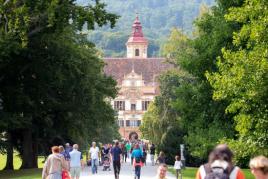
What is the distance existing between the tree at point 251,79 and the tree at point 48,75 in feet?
31.3

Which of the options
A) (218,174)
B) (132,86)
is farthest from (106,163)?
(132,86)

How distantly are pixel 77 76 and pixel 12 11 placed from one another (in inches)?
446

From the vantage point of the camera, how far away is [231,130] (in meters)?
33.7

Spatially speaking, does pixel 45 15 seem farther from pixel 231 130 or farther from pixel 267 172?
pixel 267 172

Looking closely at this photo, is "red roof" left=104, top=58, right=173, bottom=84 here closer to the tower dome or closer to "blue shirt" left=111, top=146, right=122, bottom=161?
the tower dome

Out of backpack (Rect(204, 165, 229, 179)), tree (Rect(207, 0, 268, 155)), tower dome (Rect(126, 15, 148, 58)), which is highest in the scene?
tower dome (Rect(126, 15, 148, 58))

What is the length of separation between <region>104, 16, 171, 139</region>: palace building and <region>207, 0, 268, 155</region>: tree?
137m

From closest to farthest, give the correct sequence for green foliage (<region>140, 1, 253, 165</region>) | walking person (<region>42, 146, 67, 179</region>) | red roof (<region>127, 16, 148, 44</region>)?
walking person (<region>42, 146, 67, 179</region>)
green foliage (<region>140, 1, 253, 165</region>)
red roof (<region>127, 16, 148, 44</region>)

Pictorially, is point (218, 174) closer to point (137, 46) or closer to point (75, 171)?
point (75, 171)

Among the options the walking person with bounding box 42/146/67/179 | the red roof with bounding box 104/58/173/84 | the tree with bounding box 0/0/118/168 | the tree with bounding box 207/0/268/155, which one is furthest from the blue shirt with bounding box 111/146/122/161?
the red roof with bounding box 104/58/173/84

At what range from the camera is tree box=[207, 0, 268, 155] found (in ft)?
78.1

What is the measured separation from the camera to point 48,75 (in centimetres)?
4253

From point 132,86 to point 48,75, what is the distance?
125032 mm

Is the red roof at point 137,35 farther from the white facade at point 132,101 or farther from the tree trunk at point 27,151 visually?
the tree trunk at point 27,151
